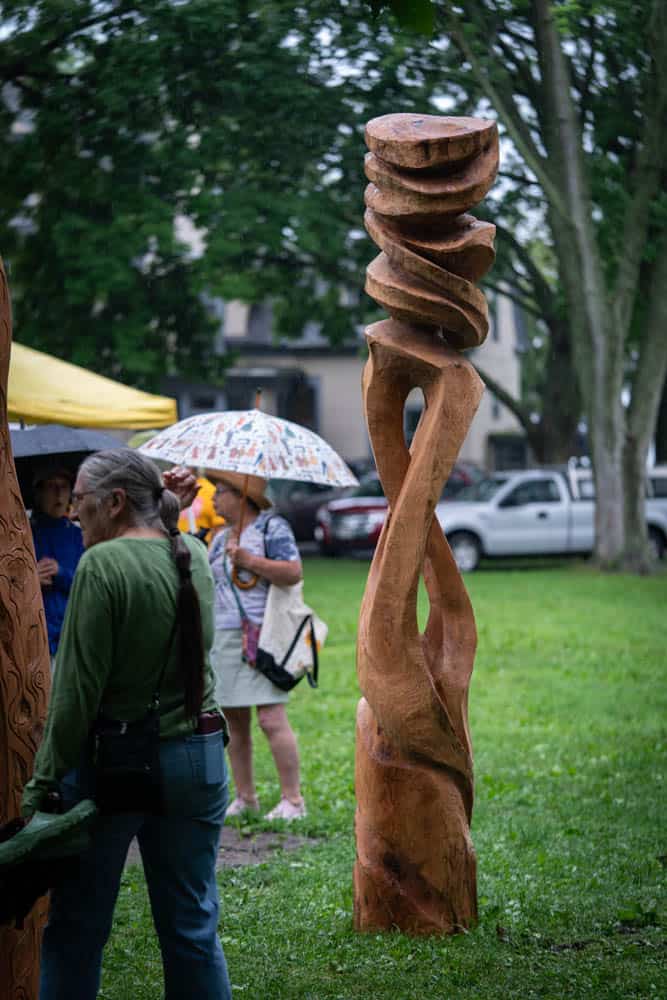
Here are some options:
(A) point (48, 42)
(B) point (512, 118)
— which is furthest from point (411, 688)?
(A) point (48, 42)

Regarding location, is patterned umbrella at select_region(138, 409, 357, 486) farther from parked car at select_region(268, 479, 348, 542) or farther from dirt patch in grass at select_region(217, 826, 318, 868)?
parked car at select_region(268, 479, 348, 542)

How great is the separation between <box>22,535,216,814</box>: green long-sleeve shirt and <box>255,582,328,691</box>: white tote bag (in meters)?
3.35

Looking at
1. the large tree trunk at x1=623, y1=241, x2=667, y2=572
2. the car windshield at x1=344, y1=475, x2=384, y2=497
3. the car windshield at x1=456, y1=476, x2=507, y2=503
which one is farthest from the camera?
the car windshield at x1=344, y1=475, x2=384, y2=497

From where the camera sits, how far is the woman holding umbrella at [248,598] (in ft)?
23.5

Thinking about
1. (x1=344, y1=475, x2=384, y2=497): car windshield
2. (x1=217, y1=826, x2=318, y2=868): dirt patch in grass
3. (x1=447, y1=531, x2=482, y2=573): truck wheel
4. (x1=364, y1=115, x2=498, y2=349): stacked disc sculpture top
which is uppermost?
(x1=364, y1=115, x2=498, y2=349): stacked disc sculpture top

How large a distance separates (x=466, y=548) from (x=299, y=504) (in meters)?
4.76

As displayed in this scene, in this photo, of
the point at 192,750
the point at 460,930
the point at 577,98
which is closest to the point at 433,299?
the point at 192,750

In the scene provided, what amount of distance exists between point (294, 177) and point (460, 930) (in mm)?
16198

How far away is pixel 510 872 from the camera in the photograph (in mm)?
6309

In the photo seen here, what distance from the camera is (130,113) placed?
61.1 feet

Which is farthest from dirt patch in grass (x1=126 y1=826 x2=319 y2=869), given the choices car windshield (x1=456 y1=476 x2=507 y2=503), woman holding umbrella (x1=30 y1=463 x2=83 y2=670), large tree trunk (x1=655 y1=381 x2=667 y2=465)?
large tree trunk (x1=655 y1=381 x2=667 y2=465)

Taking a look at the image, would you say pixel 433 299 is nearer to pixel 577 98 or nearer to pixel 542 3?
pixel 542 3

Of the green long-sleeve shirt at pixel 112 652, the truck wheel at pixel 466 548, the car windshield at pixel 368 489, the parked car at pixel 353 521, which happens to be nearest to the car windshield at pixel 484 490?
the parked car at pixel 353 521

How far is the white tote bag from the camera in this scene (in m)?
7.14
